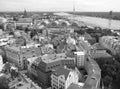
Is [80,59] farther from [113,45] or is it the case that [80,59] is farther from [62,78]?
[113,45]

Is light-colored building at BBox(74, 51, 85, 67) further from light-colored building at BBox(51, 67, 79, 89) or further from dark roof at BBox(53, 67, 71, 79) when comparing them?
dark roof at BBox(53, 67, 71, 79)

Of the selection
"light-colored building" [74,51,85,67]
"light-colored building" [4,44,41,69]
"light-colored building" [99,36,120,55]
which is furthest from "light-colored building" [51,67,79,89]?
"light-colored building" [99,36,120,55]

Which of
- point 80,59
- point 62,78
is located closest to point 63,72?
point 62,78

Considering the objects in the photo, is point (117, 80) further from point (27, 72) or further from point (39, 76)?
point (27, 72)

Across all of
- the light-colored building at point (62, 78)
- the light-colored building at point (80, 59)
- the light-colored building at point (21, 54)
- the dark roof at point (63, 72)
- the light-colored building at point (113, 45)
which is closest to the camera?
the light-colored building at point (62, 78)

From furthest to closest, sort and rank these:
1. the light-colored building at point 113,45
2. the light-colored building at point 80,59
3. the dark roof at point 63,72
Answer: the light-colored building at point 113,45 < the light-colored building at point 80,59 < the dark roof at point 63,72

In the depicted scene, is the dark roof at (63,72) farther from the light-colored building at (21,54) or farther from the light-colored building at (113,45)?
the light-colored building at (113,45)

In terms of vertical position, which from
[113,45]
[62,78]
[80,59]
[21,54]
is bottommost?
[80,59]

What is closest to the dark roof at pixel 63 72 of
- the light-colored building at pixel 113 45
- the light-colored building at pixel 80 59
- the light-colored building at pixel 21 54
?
the light-colored building at pixel 80 59

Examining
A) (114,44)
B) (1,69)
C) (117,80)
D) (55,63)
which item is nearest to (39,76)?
(55,63)
